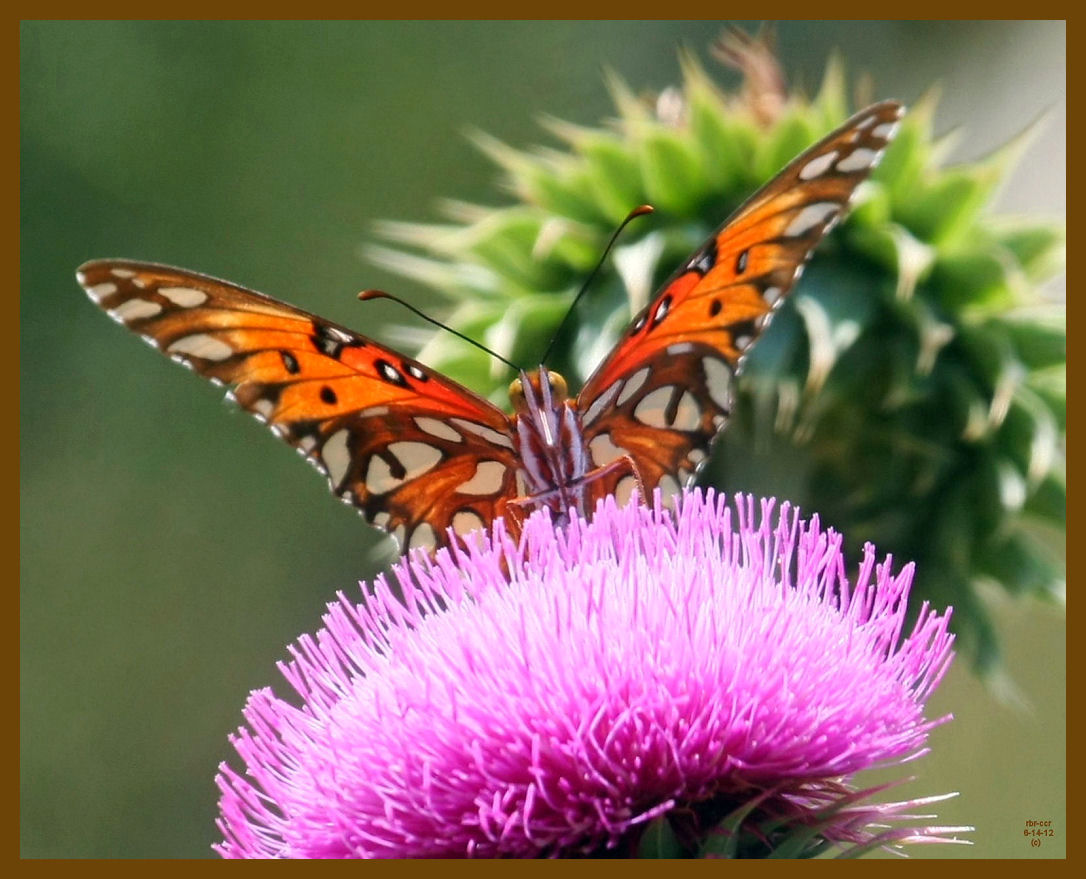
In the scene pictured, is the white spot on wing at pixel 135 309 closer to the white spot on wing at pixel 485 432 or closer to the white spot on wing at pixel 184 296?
the white spot on wing at pixel 184 296

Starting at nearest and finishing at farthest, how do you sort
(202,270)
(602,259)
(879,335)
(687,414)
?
(687,414)
(602,259)
(879,335)
(202,270)

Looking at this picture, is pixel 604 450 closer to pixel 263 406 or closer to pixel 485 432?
pixel 485 432

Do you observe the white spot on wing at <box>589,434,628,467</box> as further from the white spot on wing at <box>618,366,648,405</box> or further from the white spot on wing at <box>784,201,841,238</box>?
the white spot on wing at <box>784,201,841,238</box>

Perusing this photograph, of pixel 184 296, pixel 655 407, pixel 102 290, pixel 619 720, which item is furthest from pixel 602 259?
pixel 619 720

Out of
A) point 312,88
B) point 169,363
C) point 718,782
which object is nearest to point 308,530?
point 169,363

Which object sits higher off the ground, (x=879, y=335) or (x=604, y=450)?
(x=879, y=335)

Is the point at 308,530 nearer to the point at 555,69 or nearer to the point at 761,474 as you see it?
the point at 555,69
